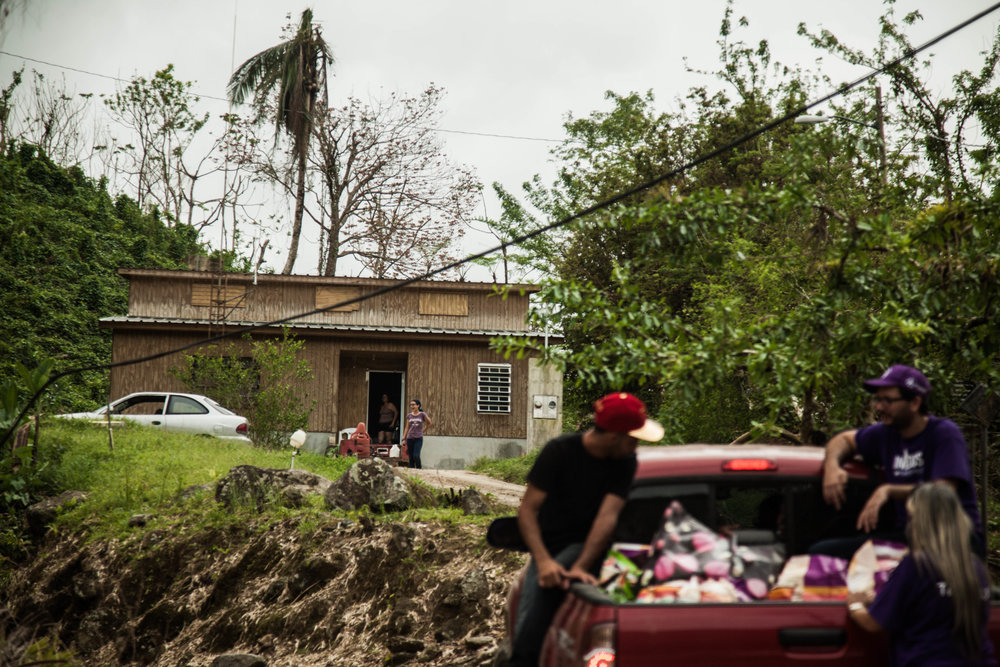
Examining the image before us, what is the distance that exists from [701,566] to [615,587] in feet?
1.21

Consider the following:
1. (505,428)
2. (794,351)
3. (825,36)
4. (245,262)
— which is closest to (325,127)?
(245,262)

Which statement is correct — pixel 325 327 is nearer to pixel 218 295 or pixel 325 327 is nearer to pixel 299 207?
pixel 218 295

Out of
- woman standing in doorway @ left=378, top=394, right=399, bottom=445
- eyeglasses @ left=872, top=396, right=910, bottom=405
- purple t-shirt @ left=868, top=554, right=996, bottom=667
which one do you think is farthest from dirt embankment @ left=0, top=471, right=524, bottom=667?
woman standing in doorway @ left=378, top=394, right=399, bottom=445

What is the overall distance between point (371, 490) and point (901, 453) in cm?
874

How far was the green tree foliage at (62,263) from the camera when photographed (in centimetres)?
2916

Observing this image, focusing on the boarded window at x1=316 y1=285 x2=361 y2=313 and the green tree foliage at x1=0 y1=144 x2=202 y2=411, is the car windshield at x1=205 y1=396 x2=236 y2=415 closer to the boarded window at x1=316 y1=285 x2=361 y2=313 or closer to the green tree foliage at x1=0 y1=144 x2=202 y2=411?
the boarded window at x1=316 y1=285 x2=361 y2=313

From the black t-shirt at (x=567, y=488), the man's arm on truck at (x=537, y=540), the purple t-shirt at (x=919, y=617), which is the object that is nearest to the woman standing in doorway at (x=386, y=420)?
the black t-shirt at (x=567, y=488)

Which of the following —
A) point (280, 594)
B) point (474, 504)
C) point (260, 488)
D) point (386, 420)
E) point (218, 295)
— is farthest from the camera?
point (218, 295)

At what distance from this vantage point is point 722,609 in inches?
142

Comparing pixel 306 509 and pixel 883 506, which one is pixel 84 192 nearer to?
pixel 306 509

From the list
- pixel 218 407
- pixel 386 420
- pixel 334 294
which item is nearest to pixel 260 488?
pixel 218 407

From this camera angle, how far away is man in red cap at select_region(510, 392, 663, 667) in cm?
418

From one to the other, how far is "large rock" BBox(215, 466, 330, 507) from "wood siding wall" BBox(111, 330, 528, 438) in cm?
1235

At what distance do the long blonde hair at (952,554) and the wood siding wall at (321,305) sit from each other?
22.1 meters
